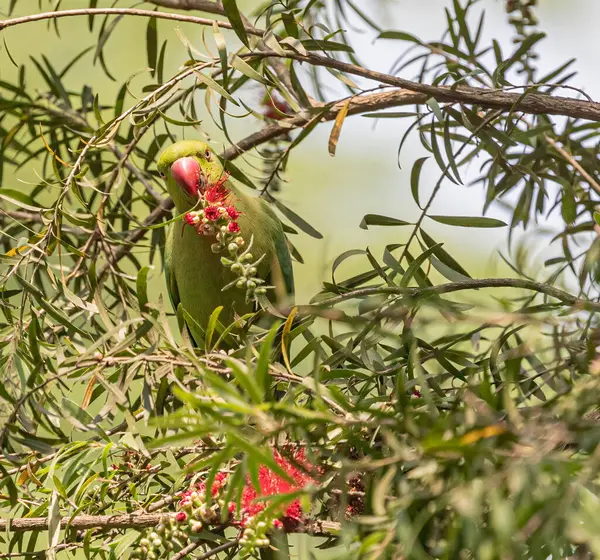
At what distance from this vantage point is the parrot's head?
4.75 feet

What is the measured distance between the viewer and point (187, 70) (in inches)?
36.5

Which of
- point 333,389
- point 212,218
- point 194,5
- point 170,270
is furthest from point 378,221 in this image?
point 170,270

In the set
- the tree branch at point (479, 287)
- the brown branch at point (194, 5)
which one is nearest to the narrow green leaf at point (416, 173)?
the tree branch at point (479, 287)

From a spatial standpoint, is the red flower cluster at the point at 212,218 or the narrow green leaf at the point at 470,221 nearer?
the narrow green leaf at the point at 470,221

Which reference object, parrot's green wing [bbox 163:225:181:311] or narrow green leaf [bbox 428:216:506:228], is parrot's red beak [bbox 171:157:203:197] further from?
narrow green leaf [bbox 428:216:506:228]

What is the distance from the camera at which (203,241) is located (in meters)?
1.52

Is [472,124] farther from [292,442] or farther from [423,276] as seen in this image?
[292,442]

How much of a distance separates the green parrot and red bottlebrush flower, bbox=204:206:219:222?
428 millimetres

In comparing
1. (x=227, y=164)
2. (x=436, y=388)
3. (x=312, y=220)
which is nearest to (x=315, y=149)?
(x=312, y=220)

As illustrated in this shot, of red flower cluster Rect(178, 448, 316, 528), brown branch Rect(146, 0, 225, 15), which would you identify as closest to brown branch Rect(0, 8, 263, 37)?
brown branch Rect(146, 0, 225, 15)

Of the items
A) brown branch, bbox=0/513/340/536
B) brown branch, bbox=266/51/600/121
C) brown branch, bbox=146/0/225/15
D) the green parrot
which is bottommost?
brown branch, bbox=0/513/340/536

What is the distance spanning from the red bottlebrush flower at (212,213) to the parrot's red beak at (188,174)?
16.5 inches

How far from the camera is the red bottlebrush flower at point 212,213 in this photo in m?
1.00

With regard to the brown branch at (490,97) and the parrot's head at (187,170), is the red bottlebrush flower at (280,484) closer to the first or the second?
the brown branch at (490,97)
